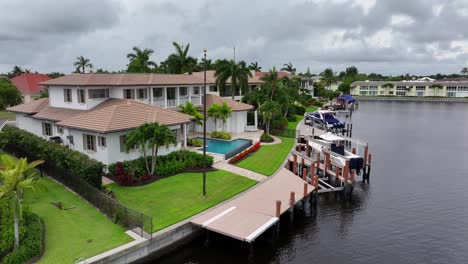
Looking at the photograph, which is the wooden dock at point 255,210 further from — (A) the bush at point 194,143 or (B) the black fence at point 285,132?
(B) the black fence at point 285,132

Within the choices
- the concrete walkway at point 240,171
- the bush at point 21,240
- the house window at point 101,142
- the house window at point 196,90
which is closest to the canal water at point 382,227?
the concrete walkway at point 240,171

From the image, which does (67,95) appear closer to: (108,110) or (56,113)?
(56,113)

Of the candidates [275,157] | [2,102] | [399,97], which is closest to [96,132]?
[275,157]

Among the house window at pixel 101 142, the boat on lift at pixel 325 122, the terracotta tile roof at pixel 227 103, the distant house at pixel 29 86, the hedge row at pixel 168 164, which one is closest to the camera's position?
the hedge row at pixel 168 164

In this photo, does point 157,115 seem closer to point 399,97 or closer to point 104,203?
point 104,203

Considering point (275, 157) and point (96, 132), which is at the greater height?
point (96, 132)

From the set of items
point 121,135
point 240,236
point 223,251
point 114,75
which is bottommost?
point 223,251

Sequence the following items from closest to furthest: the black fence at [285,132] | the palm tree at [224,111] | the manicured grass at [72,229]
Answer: the manicured grass at [72,229] → the palm tree at [224,111] → the black fence at [285,132]
